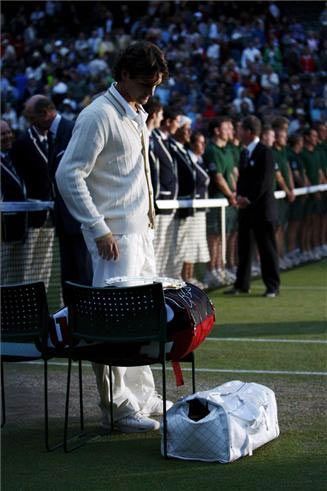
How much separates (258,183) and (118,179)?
7.39 meters

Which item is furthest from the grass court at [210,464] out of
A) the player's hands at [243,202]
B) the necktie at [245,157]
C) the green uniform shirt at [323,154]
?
the green uniform shirt at [323,154]

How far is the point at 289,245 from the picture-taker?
18.3 meters

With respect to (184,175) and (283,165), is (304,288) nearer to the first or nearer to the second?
(184,175)

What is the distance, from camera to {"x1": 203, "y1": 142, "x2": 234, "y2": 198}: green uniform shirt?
15.2 m

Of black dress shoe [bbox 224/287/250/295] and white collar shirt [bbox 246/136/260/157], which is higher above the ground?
white collar shirt [bbox 246/136/260/157]

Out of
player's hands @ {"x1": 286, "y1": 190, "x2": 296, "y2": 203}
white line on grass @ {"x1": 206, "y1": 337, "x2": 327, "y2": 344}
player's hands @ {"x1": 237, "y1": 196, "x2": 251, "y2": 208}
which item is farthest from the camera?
player's hands @ {"x1": 286, "y1": 190, "x2": 296, "y2": 203}

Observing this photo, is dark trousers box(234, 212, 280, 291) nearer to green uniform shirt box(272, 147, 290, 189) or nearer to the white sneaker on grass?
the white sneaker on grass

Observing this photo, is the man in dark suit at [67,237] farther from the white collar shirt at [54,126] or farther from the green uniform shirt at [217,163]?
the green uniform shirt at [217,163]

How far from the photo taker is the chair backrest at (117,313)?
6.12 metres

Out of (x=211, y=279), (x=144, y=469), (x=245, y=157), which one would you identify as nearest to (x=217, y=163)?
(x=245, y=157)

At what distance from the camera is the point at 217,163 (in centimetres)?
1532

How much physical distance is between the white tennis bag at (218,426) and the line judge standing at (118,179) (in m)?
0.69

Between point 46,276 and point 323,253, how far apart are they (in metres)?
8.58

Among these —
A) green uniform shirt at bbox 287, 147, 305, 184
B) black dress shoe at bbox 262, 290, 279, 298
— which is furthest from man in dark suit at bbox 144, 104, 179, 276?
green uniform shirt at bbox 287, 147, 305, 184
